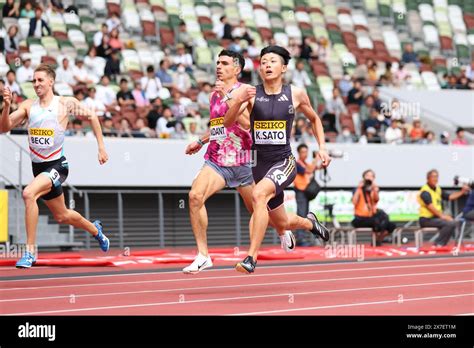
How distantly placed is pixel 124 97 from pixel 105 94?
44 centimetres

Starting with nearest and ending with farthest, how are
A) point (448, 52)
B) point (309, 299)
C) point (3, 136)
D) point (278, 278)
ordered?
point (309, 299)
point (278, 278)
point (3, 136)
point (448, 52)

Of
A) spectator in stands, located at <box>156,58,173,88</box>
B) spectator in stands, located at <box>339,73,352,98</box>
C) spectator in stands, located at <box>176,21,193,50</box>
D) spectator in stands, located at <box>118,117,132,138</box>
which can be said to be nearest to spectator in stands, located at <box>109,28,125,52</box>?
spectator in stands, located at <box>156,58,173,88</box>

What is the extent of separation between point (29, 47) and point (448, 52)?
14.5 metres

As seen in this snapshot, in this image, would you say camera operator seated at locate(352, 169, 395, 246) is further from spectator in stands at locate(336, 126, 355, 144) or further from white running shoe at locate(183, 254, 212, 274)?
white running shoe at locate(183, 254, 212, 274)

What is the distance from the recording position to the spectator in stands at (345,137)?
85.5 feet

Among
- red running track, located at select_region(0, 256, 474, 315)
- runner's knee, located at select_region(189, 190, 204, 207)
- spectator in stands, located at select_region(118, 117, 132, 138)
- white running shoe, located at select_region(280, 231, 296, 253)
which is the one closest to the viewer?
red running track, located at select_region(0, 256, 474, 315)

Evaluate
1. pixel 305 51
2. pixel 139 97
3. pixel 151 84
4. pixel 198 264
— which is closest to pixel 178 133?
pixel 139 97

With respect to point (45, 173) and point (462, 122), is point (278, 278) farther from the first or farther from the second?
point (462, 122)

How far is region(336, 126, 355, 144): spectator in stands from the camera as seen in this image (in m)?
26.0

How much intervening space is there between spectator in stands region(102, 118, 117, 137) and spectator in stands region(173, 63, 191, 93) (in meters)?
2.68

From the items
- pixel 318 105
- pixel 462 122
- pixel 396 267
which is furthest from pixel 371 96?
pixel 396 267

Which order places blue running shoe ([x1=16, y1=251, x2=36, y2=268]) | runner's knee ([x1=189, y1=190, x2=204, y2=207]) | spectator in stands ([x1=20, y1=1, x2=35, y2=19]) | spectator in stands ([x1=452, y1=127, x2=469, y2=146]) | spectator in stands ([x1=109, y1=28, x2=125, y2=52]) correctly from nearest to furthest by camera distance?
runner's knee ([x1=189, y1=190, x2=204, y2=207])
blue running shoe ([x1=16, y1=251, x2=36, y2=268])
spectator in stands ([x1=20, y1=1, x2=35, y2=19])
spectator in stands ([x1=109, y1=28, x2=125, y2=52])
spectator in stands ([x1=452, y1=127, x2=469, y2=146])

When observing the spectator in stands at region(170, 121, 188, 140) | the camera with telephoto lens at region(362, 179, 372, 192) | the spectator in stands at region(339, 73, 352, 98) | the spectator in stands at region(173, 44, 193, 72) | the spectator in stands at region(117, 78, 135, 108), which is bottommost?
the camera with telephoto lens at region(362, 179, 372, 192)

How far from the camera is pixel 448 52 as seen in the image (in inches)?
1361
